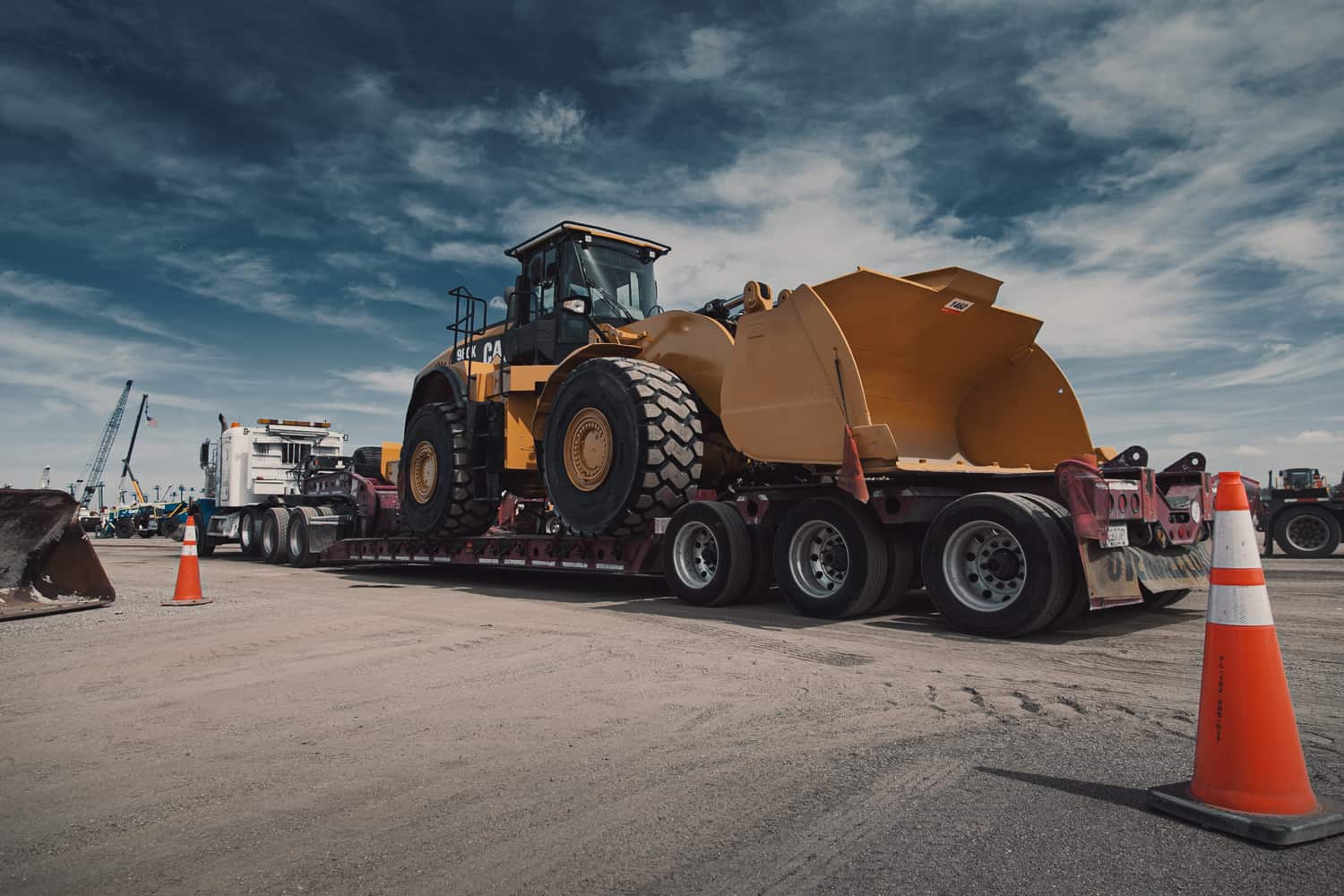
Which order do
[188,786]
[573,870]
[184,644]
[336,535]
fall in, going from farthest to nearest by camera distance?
[336,535] < [184,644] < [188,786] < [573,870]

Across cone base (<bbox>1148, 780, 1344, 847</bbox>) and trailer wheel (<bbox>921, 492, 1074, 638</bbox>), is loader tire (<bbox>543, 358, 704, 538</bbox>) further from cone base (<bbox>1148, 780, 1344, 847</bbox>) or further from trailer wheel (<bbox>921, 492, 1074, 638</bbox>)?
cone base (<bbox>1148, 780, 1344, 847</bbox>)

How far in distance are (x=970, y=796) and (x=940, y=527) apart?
3429mm

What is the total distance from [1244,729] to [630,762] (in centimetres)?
195

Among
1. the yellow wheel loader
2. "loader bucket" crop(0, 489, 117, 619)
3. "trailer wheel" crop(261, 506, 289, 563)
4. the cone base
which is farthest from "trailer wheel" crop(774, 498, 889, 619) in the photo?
"trailer wheel" crop(261, 506, 289, 563)

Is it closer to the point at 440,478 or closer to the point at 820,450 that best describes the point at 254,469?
the point at 440,478

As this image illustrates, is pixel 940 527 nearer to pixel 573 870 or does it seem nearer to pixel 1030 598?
pixel 1030 598

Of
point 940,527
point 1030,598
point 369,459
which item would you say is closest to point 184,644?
point 940,527

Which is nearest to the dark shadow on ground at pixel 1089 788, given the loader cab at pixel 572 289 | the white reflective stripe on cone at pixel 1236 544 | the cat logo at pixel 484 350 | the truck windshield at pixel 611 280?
the white reflective stripe on cone at pixel 1236 544

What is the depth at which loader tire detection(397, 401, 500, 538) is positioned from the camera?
10.4 metres

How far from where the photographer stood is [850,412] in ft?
21.1

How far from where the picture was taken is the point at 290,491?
18.6 m

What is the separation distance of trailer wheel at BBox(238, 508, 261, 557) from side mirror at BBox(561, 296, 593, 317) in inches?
432

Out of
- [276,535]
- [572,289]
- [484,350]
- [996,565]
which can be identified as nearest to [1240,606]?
[996,565]

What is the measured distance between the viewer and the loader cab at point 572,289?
10094 millimetres
